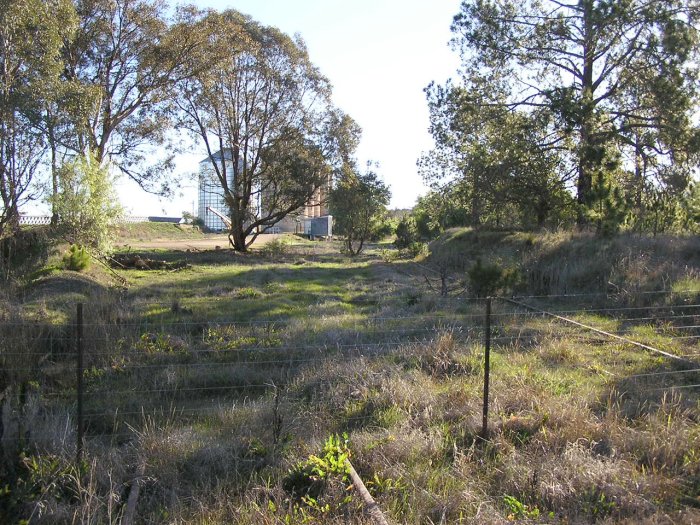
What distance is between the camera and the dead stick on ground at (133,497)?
3783 mm

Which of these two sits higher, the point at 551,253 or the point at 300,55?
the point at 300,55

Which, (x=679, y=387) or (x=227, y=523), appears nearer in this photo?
(x=227, y=523)

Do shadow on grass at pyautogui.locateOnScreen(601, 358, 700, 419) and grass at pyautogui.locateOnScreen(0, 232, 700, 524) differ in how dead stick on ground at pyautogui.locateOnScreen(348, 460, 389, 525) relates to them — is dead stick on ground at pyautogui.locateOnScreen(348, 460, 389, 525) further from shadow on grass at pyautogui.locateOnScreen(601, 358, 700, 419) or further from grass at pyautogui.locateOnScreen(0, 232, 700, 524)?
shadow on grass at pyautogui.locateOnScreen(601, 358, 700, 419)

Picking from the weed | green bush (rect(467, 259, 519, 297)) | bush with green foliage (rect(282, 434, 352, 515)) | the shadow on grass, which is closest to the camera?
the weed

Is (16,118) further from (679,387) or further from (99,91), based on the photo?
(679,387)

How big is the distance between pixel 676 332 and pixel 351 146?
90.2ft

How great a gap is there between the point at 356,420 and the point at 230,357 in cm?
306

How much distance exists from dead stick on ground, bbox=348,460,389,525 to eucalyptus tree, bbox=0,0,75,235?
639 inches

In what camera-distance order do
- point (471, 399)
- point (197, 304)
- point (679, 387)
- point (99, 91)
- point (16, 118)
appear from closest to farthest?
point (471, 399) < point (679, 387) < point (197, 304) < point (16, 118) < point (99, 91)

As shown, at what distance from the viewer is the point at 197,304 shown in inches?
499

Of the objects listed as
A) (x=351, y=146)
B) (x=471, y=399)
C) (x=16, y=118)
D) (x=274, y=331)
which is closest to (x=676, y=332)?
(x=471, y=399)

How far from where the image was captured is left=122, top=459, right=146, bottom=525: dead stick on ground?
378 cm

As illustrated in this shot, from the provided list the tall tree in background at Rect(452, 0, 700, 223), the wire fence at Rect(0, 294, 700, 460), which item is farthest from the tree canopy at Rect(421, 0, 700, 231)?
the wire fence at Rect(0, 294, 700, 460)

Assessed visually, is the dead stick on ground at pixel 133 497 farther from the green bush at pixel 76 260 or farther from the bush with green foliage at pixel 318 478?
the green bush at pixel 76 260
